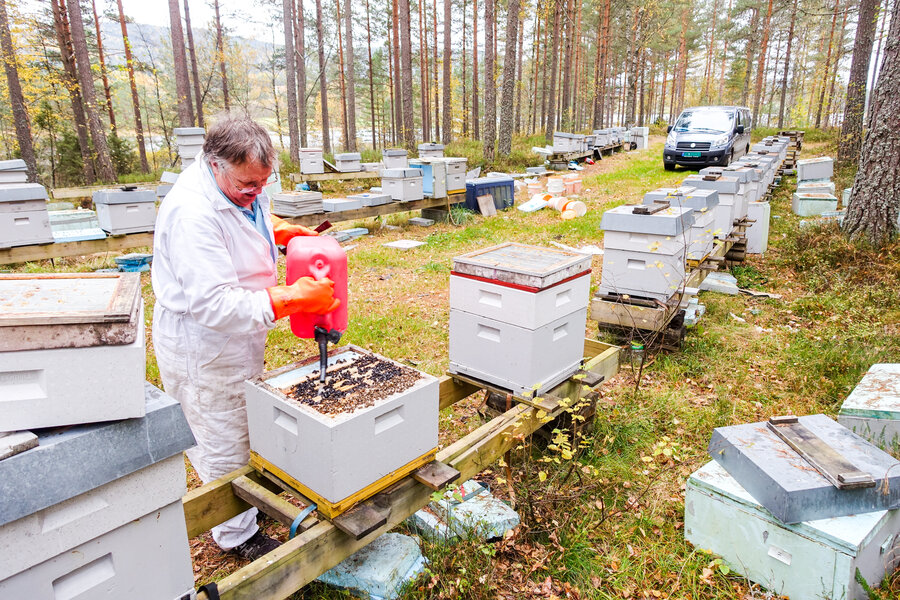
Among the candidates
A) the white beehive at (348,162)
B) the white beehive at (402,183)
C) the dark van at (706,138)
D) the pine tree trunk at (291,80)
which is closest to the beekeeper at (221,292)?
the white beehive at (402,183)

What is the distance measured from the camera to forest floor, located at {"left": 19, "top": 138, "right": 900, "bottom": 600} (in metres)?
2.69

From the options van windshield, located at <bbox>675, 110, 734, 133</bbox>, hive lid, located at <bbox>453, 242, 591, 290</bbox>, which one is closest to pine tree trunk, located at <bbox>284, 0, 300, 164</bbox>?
van windshield, located at <bbox>675, 110, 734, 133</bbox>

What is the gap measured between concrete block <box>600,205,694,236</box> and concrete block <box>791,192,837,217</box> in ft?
21.7

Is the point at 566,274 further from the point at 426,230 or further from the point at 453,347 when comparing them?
the point at 426,230

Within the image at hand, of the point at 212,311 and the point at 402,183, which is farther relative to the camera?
the point at 402,183

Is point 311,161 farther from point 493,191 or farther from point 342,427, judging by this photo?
point 342,427

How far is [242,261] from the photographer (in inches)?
101

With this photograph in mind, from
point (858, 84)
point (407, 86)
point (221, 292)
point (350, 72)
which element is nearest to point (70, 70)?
point (350, 72)

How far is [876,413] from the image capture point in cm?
313

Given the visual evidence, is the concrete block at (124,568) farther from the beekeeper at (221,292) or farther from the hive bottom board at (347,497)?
the beekeeper at (221,292)

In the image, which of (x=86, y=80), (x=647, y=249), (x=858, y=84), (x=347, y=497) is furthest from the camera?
(x=86, y=80)

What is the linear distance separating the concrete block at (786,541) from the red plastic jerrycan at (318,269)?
82.6 inches

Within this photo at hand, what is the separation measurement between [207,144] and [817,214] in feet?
34.3

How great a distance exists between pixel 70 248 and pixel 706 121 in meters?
16.9
